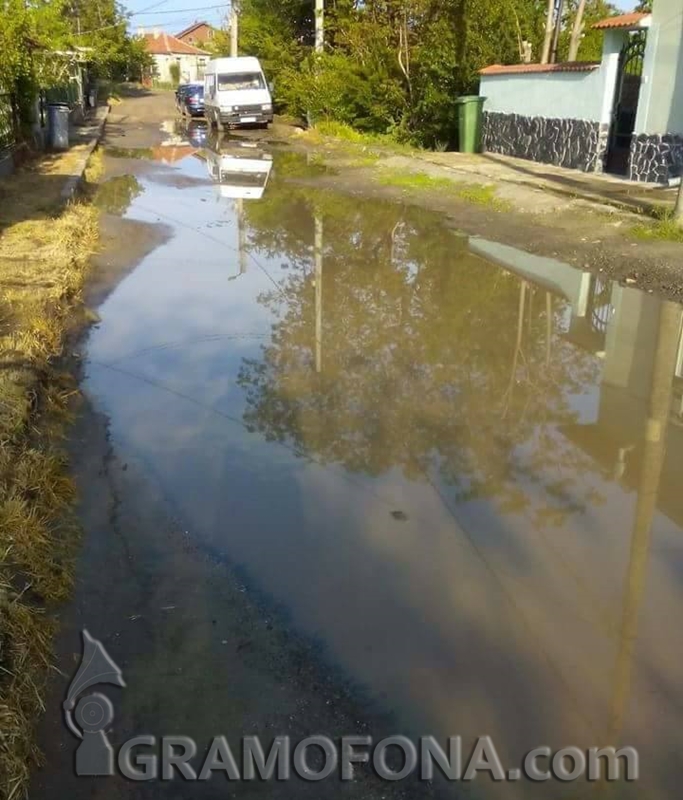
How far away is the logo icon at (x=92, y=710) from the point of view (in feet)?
11.0

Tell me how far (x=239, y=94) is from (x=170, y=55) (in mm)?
67057

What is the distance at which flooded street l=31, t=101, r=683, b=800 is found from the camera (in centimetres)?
357

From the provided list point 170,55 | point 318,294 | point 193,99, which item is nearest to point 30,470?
point 318,294

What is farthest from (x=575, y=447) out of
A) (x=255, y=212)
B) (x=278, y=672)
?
(x=255, y=212)

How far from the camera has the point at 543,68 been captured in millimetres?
20922

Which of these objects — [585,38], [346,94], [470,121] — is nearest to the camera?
[470,121]

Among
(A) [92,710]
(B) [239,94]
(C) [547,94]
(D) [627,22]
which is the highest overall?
(D) [627,22]

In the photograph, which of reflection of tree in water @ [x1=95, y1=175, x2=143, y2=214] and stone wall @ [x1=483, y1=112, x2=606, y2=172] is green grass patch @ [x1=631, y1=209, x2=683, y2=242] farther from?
reflection of tree in water @ [x1=95, y1=175, x2=143, y2=214]

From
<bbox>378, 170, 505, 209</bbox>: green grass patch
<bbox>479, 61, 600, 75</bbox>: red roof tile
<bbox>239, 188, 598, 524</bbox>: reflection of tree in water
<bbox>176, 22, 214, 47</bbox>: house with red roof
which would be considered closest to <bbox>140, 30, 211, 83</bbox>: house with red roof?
<bbox>176, 22, 214, 47</bbox>: house with red roof

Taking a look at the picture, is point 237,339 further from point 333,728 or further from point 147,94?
point 147,94

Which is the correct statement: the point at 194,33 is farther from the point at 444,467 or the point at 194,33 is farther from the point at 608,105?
the point at 444,467

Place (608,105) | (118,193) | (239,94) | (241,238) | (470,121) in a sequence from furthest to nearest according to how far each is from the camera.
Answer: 1. (239,94)
2. (470,121)
3. (608,105)
4. (118,193)
5. (241,238)

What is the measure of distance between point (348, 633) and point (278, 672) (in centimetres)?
42

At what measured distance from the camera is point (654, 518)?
5.10 meters
